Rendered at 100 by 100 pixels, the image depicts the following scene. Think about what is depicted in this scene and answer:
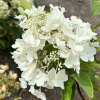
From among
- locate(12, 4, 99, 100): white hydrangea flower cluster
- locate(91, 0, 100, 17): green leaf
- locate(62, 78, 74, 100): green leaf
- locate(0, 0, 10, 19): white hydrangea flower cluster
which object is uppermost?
locate(0, 0, 10, 19): white hydrangea flower cluster

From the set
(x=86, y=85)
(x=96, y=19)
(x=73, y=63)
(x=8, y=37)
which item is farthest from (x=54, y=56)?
(x=96, y=19)

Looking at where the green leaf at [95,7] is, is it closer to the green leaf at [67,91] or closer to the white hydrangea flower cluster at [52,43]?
the white hydrangea flower cluster at [52,43]

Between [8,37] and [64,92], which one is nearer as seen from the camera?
[64,92]

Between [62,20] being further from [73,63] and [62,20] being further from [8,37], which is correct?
[8,37]

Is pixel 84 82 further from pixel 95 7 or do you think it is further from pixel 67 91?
pixel 95 7


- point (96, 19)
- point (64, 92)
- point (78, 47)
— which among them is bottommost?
point (64, 92)

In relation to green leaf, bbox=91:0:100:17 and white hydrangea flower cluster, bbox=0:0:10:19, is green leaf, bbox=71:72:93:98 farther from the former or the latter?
white hydrangea flower cluster, bbox=0:0:10:19

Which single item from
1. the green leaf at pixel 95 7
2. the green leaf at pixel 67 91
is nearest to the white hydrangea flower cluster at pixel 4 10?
the green leaf at pixel 95 7

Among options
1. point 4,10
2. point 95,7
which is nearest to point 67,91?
point 95,7

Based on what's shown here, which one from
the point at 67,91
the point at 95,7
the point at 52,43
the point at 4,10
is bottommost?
the point at 67,91

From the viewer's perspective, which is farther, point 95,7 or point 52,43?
point 95,7

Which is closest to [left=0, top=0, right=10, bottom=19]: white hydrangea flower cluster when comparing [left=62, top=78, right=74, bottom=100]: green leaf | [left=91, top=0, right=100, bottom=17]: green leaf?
[left=91, top=0, right=100, bottom=17]: green leaf
